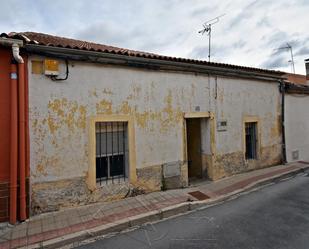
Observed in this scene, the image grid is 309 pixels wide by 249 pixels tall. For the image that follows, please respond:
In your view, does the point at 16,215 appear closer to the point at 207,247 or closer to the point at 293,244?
the point at 207,247

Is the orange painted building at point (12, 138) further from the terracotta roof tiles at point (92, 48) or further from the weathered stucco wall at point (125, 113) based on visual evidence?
the terracotta roof tiles at point (92, 48)

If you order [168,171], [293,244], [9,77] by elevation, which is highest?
[9,77]

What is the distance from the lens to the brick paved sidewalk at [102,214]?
14.3ft

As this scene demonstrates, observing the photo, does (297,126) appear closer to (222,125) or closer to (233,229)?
(222,125)

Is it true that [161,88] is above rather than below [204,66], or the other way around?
below

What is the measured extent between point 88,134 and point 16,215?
2.24 meters

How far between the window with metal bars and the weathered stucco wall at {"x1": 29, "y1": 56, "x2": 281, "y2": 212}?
13.5 inches

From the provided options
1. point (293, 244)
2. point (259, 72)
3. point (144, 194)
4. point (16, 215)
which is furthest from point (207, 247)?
point (259, 72)

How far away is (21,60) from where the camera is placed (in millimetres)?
4832

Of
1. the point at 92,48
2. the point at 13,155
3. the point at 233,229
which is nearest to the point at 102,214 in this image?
the point at 13,155

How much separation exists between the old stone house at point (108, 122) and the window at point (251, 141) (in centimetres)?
72

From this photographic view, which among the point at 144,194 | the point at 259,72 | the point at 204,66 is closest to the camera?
the point at 144,194

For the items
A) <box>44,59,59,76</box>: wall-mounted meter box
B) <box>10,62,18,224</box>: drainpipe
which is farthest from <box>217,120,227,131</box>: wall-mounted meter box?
<box>10,62,18,224</box>: drainpipe

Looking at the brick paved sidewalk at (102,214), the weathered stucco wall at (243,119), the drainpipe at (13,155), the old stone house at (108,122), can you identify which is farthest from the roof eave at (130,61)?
the brick paved sidewalk at (102,214)
